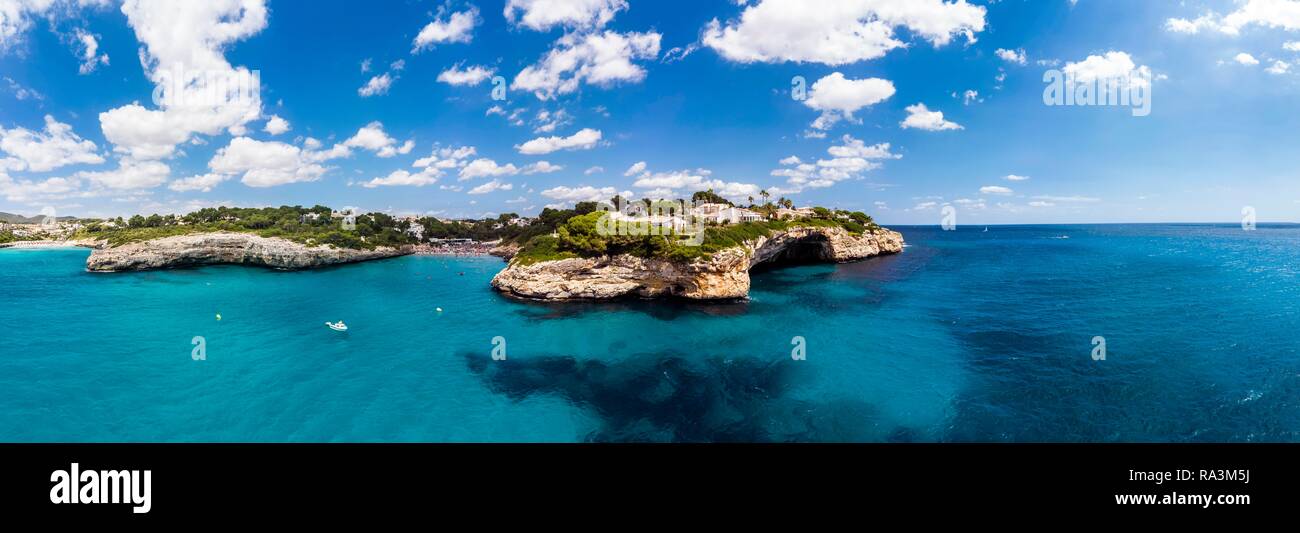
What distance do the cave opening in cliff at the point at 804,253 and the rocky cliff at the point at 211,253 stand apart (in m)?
70.3

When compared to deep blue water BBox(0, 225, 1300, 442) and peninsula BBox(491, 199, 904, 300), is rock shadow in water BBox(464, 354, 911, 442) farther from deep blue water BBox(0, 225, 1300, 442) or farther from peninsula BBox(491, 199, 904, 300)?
peninsula BBox(491, 199, 904, 300)

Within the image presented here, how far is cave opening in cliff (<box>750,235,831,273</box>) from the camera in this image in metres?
68.2

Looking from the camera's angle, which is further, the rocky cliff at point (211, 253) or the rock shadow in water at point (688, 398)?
the rocky cliff at point (211, 253)

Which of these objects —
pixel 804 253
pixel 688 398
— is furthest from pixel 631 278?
pixel 804 253

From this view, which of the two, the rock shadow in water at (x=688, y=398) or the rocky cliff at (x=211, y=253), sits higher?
the rocky cliff at (x=211, y=253)

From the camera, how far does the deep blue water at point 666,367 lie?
18.1 m

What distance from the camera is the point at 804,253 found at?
7275cm

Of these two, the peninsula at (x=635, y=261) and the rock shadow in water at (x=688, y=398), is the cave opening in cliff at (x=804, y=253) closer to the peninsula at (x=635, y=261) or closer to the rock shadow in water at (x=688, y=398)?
the peninsula at (x=635, y=261)

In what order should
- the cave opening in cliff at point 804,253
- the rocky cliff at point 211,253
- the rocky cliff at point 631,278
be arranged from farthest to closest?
the cave opening in cliff at point 804,253 → the rocky cliff at point 211,253 → the rocky cliff at point 631,278

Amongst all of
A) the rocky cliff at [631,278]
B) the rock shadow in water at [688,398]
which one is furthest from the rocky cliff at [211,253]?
the rock shadow in water at [688,398]

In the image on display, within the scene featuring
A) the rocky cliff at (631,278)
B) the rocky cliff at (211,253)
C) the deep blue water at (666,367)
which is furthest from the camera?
the rocky cliff at (211,253)
